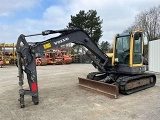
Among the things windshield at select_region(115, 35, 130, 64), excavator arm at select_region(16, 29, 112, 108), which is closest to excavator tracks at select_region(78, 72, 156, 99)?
windshield at select_region(115, 35, 130, 64)

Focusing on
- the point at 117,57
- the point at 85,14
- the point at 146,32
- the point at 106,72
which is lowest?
the point at 106,72

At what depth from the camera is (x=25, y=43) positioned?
7.67 meters

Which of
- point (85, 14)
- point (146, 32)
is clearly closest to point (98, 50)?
point (146, 32)

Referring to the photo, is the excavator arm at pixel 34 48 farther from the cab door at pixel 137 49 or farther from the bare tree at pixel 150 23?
the bare tree at pixel 150 23

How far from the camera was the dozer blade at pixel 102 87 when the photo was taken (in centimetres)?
828

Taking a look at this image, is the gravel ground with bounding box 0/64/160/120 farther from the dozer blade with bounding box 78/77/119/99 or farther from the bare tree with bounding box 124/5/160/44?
the bare tree with bounding box 124/5/160/44

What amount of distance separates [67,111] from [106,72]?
3865 millimetres

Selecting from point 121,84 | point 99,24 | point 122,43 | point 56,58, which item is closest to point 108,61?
point 122,43

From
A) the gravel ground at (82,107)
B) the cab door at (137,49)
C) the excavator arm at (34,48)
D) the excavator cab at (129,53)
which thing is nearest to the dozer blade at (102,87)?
the gravel ground at (82,107)

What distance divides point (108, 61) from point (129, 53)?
108 centimetres

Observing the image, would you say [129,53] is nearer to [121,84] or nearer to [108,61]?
[108,61]

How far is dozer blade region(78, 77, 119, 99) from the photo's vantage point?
8281 mm

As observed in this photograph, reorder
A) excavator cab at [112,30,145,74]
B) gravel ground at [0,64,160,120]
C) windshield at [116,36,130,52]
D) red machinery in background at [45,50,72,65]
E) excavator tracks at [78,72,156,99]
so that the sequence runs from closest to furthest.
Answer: gravel ground at [0,64,160,120], excavator tracks at [78,72,156,99], excavator cab at [112,30,145,74], windshield at [116,36,130,52], red machinery in background at [45,50,72,65]

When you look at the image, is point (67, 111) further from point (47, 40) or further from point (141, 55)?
point (141, 55)
